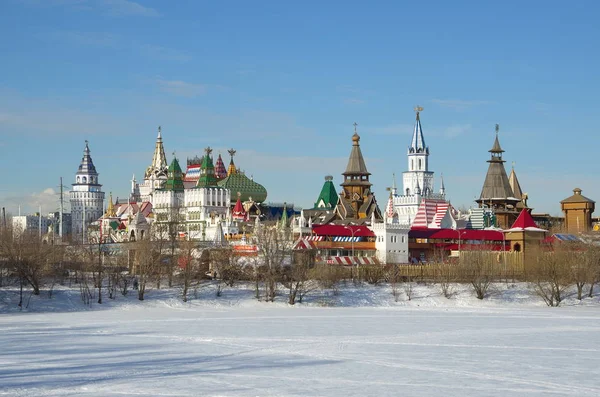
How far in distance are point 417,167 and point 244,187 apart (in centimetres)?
3329

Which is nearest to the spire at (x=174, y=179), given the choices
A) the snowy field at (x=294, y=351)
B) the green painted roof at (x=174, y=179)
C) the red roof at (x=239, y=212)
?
the green painted roof at (x=174, y=179)

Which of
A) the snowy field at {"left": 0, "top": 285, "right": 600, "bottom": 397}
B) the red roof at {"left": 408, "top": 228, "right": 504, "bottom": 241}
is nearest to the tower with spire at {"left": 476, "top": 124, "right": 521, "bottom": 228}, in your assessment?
the red roof at {"left": 408, "top": 228, "right": 504, "bottom": 241}

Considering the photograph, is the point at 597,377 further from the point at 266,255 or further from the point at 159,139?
the point at 159,139

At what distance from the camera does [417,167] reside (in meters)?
148

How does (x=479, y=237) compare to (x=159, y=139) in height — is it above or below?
below

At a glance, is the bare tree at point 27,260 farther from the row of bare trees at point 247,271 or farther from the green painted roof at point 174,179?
the green painted roof at point 174,179

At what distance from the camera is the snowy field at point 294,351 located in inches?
971

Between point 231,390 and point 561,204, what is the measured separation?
103 m

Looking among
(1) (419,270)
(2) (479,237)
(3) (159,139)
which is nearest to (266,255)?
(1) (419,270)

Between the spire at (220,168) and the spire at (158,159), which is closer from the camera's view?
the spire at (220,168)

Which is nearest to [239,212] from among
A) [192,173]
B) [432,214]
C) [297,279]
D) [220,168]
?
[432,214]

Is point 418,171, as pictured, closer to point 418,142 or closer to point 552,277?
point 418,142

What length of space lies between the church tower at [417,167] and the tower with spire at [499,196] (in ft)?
104

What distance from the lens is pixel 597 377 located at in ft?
86.0
